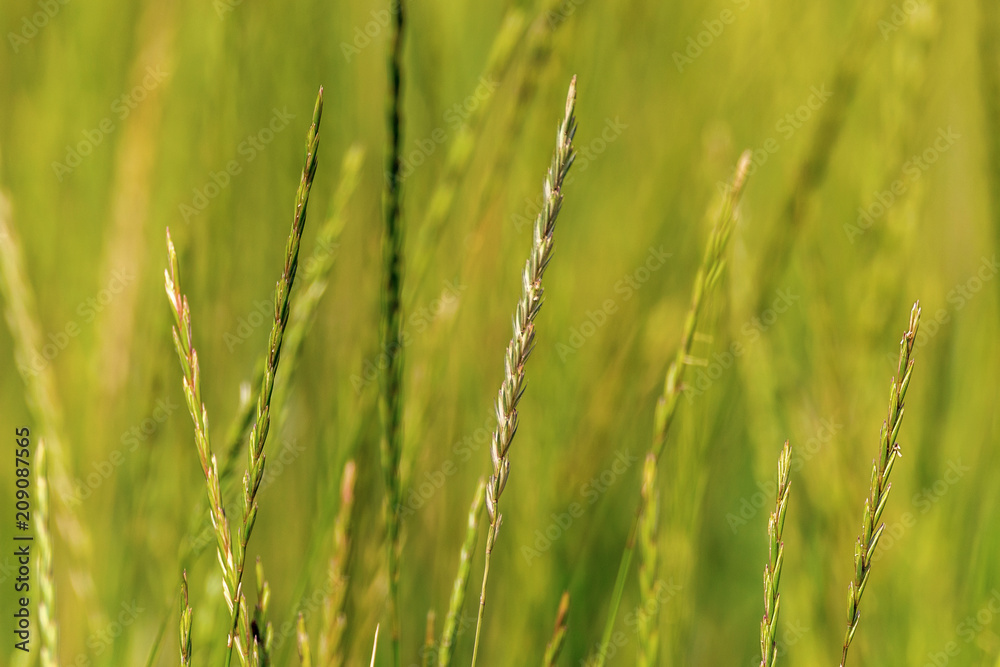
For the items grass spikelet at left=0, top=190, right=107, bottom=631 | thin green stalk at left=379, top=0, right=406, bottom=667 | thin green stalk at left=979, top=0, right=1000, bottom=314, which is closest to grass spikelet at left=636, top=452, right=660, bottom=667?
thin green stalk at left=379, top=0, right=406, bottom=667

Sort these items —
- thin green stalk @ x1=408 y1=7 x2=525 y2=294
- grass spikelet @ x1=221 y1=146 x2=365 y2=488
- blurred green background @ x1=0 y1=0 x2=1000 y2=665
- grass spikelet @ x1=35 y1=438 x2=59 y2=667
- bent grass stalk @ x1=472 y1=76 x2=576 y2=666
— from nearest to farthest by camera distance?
bent grass stalk @ x1=472 y1=76 x2=576 y2=666 < grass spikelet @ x1=35 y1=438 x2=59 y2=667 < grass spikelet @ x1=221 y1=146 x2=365 y2=488 < thin green stalk @ x1=408 y1=7 x2=525 y2=294 < blurred green background @ x1=0 y1=0 x2=1000 y2=665

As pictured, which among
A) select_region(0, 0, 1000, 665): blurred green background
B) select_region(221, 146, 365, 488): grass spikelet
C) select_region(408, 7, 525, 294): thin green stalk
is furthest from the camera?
select_region(0, 0, 1000, 665): blurred green background

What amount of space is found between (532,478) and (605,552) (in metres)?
0.22

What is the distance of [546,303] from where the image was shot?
1.85 m

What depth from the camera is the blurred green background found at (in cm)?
127

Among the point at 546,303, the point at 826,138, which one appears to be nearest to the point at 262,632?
the point at 826,138

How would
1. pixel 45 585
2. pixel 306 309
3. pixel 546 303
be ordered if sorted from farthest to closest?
pixel 546 303 → pixel 306 309 → pixel 45 585

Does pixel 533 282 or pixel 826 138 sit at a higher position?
pixel 826 138

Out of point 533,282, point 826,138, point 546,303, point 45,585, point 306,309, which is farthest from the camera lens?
point 546,303

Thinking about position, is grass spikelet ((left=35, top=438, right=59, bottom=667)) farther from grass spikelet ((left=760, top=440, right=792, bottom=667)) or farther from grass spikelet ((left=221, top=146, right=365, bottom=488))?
grass spikelet ((left=760, top=440, right=792, bottom=667))

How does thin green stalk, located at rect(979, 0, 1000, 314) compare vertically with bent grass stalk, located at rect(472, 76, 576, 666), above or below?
above

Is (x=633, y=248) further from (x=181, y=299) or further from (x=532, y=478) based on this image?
(x=181, y=299)

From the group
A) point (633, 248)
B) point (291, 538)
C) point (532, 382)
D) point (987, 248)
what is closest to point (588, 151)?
point (633, 248)

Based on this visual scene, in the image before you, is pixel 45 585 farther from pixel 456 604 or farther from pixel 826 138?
pixel 826 138
